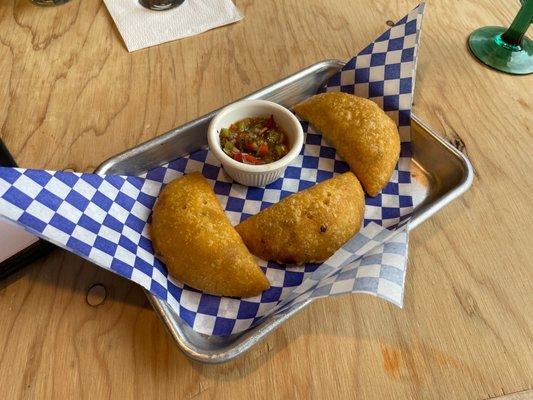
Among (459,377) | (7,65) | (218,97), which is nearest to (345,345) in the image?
(459,377)

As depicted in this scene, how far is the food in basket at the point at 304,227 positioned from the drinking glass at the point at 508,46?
34.5 inches

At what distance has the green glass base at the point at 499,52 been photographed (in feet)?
4.71

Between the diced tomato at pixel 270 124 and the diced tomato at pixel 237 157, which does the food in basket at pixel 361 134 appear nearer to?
the diced tomato at pixel 270 124

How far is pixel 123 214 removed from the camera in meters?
0.95

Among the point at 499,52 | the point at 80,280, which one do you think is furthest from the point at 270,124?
the point at 499,52

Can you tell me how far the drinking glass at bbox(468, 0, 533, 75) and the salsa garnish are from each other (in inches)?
33.8

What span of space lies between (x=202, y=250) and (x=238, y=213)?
0.64ft

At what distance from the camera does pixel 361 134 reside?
1.10 meters

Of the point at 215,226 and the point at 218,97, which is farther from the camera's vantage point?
the point at 218,97

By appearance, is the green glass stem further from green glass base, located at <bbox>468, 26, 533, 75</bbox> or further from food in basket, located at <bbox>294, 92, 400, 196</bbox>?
food in basket, located at <bbox>294, 92, 400, 196</bbox>

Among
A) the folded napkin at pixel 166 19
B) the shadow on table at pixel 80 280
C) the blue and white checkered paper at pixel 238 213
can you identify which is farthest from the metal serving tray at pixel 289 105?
the folded napkin at pixel 166 19

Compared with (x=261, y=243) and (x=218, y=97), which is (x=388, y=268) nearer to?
(x=261, y=243)

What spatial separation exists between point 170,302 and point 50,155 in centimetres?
59

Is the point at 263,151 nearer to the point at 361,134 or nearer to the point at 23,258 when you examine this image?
the point at 361,134
